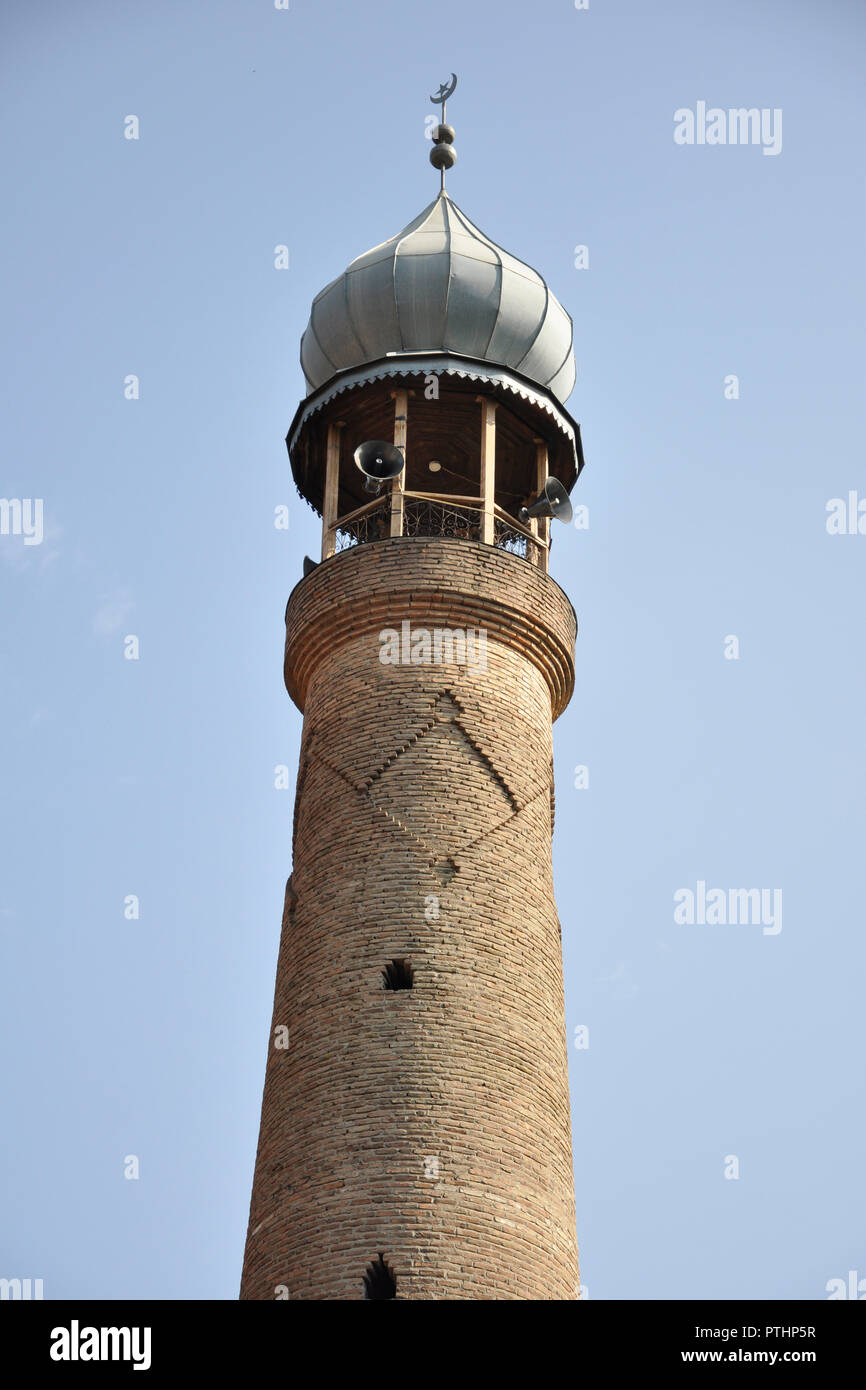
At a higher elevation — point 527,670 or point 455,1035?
point 527,670

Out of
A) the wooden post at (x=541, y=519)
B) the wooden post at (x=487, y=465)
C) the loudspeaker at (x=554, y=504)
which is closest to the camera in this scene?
the wooden post at (x=487, y=465)

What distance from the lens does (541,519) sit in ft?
76.0

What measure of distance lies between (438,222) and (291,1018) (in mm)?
9717

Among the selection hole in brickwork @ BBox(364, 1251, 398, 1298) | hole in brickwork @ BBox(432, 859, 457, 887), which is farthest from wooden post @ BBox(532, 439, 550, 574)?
hole in brickwork @ BBox(364, 1251, 398, 1298)

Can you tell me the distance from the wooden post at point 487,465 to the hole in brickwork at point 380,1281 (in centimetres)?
785

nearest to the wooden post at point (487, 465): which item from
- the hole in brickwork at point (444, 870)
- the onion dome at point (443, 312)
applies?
the onion dome at point (443, 312)

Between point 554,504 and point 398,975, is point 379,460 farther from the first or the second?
point 398,975

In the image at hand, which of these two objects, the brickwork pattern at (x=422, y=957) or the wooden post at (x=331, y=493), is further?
the wooden post at (x=331, y=493)

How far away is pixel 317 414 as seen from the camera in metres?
23.2

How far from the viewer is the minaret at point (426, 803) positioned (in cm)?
1733

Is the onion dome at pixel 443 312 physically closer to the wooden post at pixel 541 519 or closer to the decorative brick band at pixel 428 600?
the wooden post at pixel 541 519

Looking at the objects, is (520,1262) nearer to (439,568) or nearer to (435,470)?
(439,568)

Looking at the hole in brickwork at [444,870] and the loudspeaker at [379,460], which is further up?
the loudspeaker at [379,460]
